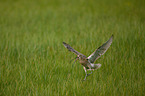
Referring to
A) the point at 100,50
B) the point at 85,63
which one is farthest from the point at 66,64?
the point at 100,50

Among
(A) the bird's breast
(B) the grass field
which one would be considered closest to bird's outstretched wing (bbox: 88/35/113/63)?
(A) the bird's breast

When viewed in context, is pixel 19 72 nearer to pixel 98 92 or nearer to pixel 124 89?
pixel 98 92

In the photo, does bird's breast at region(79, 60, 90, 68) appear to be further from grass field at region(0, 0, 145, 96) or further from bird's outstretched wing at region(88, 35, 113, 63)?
grass field at region(0, 0, 145, 96)

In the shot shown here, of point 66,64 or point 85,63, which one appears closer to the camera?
point 85,63

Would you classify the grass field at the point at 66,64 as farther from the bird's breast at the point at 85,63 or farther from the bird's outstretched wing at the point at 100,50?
the bird's outstretched wing at the point at 100,50

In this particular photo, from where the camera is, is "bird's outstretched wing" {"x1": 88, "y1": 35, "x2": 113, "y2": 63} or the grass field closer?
→ "bird's outstretched wing" {"x1": 88, "y1": 35, "x2": 113, "y2": 63}

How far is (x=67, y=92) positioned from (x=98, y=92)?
647mm

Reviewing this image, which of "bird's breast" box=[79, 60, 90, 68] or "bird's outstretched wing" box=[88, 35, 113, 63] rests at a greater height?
"bird's outstretched wing" box=[88, 35, 113, 63]

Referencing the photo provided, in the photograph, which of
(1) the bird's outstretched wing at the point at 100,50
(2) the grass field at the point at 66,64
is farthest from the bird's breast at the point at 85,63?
(2) the grass field at the point at 66,64

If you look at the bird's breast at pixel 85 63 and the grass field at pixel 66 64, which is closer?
the bird's breast at pixel 85 63

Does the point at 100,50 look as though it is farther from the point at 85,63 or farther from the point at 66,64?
the point at 66,64

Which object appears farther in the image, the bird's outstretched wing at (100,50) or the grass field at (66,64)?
the grass field at (66,64)

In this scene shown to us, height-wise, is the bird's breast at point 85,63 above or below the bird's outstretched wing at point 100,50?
below

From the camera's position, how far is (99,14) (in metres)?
8.20
